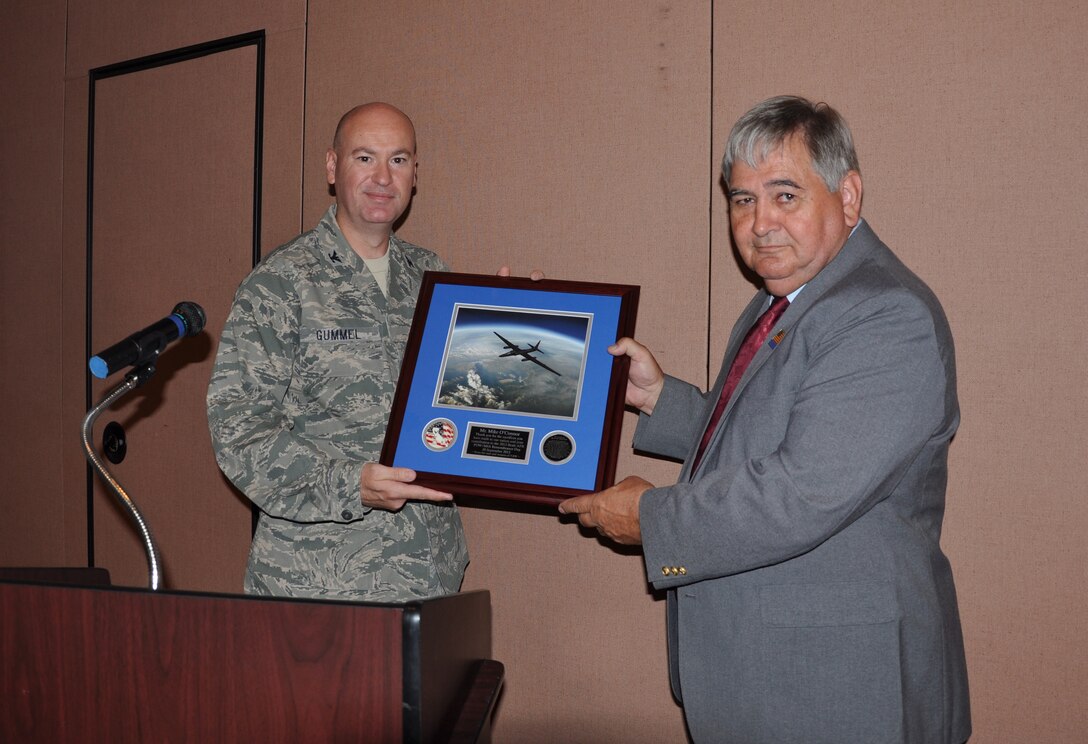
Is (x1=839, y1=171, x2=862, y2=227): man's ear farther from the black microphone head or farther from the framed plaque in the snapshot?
the black microphone head

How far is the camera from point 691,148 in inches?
99.1

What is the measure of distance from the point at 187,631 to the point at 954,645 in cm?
144

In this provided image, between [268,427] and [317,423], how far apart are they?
129mm

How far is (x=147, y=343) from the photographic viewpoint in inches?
65.7

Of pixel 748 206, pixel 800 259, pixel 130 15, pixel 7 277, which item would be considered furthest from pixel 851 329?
pixel 7 277

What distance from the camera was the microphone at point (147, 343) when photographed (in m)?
1.57

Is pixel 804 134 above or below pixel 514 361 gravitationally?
above

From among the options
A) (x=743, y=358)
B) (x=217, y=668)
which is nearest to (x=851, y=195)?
(x=743, y=358)

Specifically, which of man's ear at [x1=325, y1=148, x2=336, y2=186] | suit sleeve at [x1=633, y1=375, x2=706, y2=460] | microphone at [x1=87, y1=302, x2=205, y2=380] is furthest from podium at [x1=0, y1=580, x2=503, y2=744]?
man's ear at [x1=325, y1=148, x2=336, y2=186]

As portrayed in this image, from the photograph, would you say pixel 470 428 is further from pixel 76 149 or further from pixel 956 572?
pixel 76 149

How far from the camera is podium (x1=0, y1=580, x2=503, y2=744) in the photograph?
1216 millimetres

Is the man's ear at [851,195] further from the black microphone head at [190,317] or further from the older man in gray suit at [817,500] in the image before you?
the black microphone head at [190,317]

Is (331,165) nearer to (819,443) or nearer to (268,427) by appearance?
(268,427)

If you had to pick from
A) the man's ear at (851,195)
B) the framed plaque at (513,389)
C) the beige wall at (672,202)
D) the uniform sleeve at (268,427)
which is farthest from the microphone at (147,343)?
the man's ear at (851,195)
